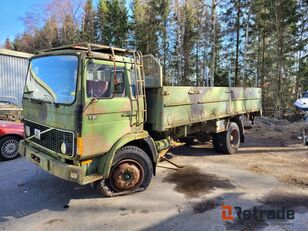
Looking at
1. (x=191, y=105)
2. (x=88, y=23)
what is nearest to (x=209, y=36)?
(x=88, y=23)

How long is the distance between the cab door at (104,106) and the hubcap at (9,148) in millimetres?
3778

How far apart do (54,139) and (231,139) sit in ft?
16.4

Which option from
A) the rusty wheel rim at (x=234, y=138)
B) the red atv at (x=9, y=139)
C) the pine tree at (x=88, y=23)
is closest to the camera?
the red atv at (x=9, y=139)

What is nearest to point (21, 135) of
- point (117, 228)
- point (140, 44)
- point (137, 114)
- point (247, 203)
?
point (137, 114)

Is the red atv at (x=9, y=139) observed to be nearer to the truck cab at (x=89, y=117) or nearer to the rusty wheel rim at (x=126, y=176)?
the truck cab at (x=89, y=117)

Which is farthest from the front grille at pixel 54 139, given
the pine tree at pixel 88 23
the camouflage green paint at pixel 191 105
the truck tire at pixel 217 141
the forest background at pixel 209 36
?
the pine tree at pixel 88 23

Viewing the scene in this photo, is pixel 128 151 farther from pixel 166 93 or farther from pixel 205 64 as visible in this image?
pixel 205 64

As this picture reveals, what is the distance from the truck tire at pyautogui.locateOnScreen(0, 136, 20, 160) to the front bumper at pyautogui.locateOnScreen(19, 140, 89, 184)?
98.6 inches

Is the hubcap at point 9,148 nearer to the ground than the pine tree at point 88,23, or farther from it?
nearer to the ground

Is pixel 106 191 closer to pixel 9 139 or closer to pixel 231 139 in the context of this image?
pixel 9 139

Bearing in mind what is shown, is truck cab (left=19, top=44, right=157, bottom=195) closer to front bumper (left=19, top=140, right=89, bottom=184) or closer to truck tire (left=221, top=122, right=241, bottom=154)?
front bumper (left=19, top=140, right=89, bottom=184)

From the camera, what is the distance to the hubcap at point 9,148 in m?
6.01

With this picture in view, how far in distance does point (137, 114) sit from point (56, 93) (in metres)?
1.25

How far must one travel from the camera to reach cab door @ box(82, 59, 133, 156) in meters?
3.33
